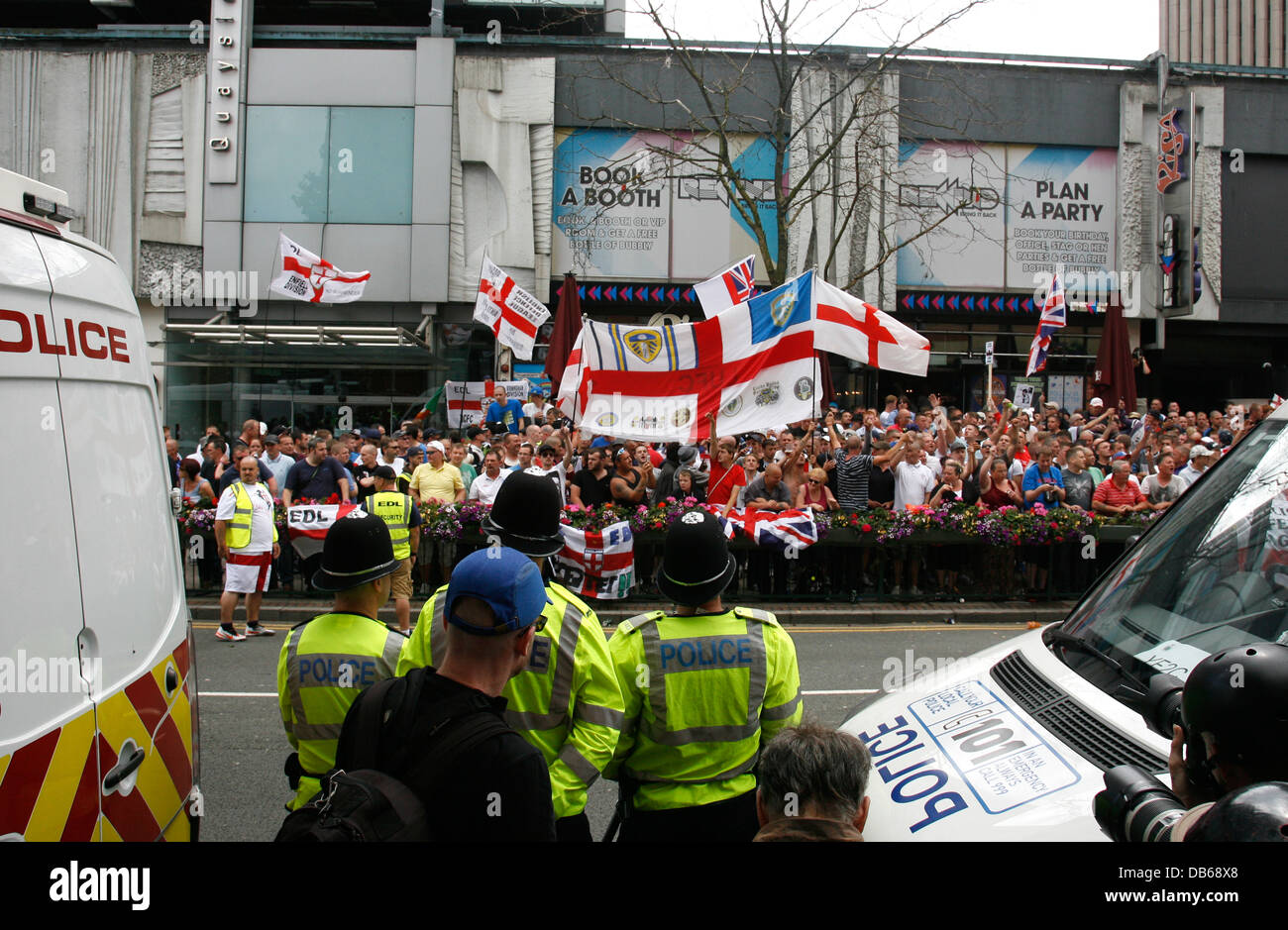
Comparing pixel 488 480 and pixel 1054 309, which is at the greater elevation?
pixel 1054 309

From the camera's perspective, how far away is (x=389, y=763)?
2.03 metres

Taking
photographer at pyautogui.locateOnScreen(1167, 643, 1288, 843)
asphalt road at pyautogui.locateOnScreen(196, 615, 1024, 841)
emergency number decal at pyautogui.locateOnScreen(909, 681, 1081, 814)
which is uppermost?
photographer at pyautogui.locateOnScreen(1167, 643, 1288, 843)

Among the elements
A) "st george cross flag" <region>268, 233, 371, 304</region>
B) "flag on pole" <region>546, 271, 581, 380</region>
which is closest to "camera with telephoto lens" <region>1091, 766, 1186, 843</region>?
"flag on pole" <region>546, 271, 581, 380</region>

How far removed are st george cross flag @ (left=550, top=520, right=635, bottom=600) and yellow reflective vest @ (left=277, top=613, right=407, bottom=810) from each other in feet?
22.8

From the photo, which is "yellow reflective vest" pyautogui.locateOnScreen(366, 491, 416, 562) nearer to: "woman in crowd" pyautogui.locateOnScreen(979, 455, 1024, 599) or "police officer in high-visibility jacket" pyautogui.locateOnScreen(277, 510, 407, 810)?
"police officer in high-visibility jacket" pyautogui.locateOnScreen(277, 510, 407, 810)

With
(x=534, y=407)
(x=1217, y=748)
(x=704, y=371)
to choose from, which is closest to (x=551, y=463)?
(x=704, y=371)

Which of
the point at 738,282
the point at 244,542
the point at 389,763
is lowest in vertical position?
the point at 244,542

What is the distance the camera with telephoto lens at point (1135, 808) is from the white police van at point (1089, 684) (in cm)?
28

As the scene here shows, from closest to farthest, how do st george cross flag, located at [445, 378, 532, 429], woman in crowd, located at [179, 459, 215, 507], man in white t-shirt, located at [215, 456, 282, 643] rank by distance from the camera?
man in white t-shirt, located at [215, 456, 282, 643] → woman in crowd, located at [179, 459, 215, 507] → st george cross flag, located at [445, 378, 532, 429]

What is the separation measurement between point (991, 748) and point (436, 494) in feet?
32.2

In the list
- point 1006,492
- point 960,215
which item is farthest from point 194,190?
point 1006,492

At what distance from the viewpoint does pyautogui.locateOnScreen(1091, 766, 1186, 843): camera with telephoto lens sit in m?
1.73

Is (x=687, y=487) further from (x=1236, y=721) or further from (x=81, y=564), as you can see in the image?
(x=1236, y=721)

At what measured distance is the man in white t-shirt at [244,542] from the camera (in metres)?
9.44
